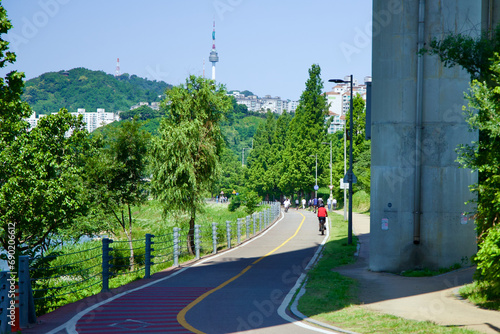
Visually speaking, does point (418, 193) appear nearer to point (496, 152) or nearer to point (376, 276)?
point (376, 276)

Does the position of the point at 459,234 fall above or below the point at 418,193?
below

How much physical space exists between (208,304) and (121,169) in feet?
62.9

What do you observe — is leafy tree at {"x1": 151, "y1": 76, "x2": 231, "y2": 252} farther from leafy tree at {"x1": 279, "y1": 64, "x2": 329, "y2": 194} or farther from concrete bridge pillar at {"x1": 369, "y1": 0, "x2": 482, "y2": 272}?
leafy tree at {"x1": 279, "y1": 64, "x2": 329, "y2": 194}

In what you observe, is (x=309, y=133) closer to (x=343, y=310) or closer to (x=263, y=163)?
(x=263, y=163)

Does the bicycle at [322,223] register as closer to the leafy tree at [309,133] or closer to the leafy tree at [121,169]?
the leafy tree at [121,169]

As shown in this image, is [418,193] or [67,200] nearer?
[418,193]

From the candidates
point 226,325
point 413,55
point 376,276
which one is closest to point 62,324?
point 226,325

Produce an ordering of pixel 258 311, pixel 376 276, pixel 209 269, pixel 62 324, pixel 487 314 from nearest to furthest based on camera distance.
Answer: pixel 62 324, pixel 487 314, pixel 258 311, pixel 376 276, pixel 209 269

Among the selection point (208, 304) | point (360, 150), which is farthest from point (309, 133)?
point (208, 304)

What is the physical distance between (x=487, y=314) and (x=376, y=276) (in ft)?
23.2

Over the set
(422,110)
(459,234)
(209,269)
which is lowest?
(209,269)

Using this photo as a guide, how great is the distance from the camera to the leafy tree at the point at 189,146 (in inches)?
1145

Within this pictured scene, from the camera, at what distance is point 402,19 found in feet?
62.7

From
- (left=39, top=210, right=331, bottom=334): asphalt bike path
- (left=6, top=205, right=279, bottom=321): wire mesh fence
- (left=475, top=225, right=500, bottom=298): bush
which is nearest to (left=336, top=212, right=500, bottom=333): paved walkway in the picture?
(left=475, top=225, right=500, bottom=298): bush
